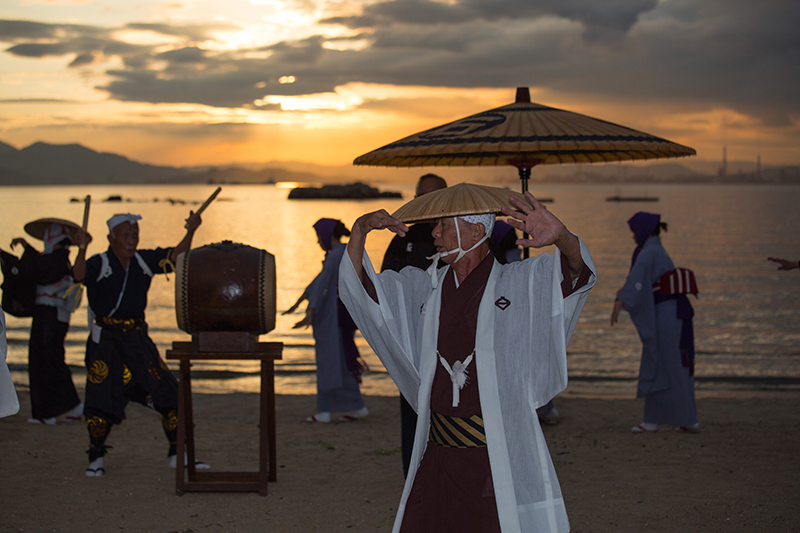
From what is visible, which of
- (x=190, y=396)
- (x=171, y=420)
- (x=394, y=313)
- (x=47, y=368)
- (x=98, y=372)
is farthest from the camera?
(x=47, y=368)

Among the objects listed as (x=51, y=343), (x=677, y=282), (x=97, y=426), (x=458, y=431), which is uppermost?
(x=677, y=282)

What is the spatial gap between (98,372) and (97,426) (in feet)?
1.42

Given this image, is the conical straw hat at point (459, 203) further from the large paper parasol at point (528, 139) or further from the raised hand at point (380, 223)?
the large paper parasol at point (528, 139)

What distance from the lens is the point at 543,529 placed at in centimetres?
273

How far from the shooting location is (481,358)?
2807 millimetres

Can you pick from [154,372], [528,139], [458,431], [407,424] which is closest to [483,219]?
[458,431]

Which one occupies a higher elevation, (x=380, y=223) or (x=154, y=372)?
(x=380, y=223)

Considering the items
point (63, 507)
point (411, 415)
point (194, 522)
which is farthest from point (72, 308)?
point (411, 415)

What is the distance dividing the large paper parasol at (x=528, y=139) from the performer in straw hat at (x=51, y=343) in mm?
3642

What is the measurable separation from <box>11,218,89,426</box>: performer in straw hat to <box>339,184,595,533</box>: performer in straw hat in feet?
16.3

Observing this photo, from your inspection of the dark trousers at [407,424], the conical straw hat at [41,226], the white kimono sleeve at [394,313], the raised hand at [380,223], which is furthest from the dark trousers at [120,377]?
the raised hand at [380,223]

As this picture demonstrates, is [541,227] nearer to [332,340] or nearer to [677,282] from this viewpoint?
[677,282]

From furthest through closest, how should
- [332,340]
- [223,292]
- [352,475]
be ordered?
[332,340]
[352,475]
[223,292]

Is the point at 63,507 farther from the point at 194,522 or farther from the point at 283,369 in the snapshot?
the point at 283,369
